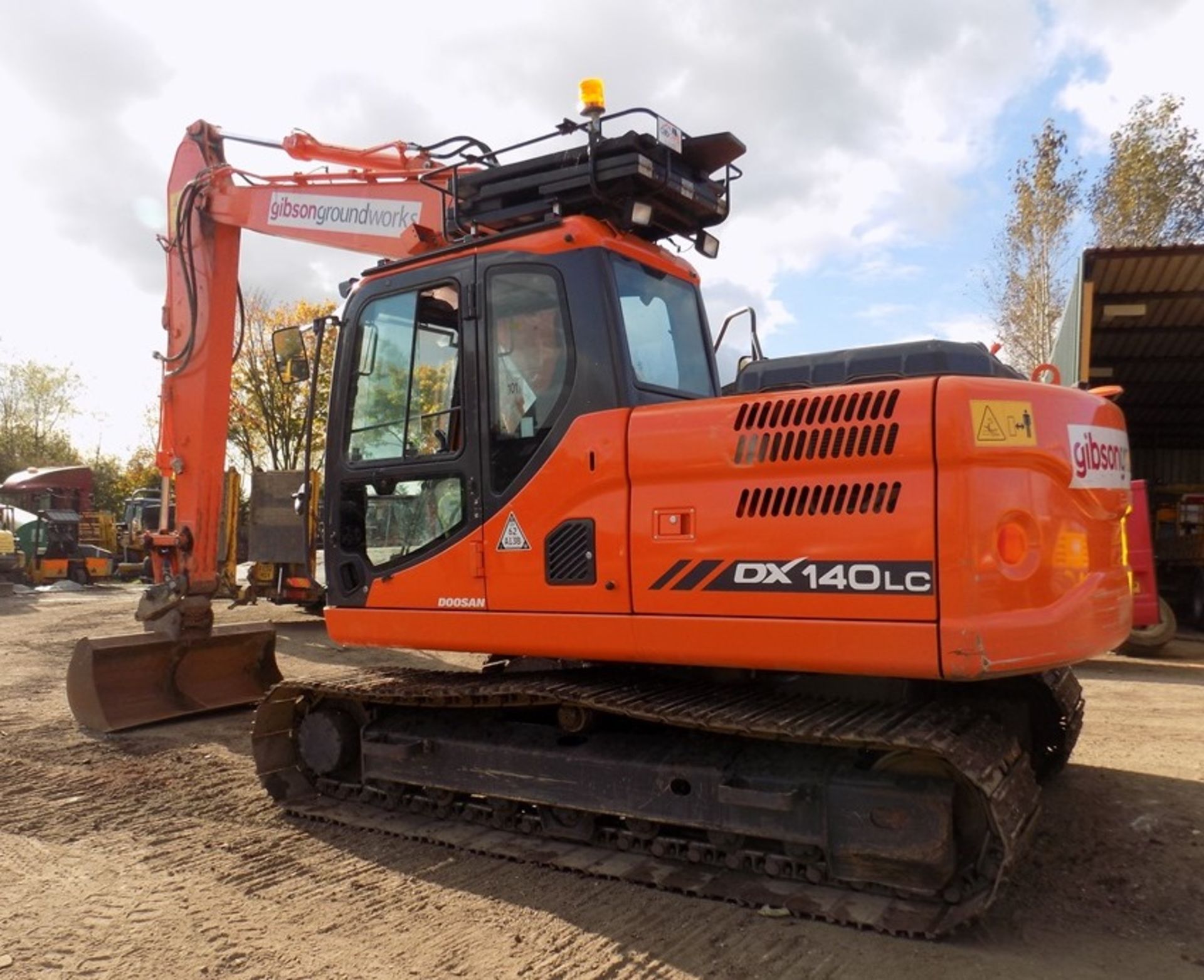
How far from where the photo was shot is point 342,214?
6371 millimetres

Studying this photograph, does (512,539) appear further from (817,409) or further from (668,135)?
(668,135)

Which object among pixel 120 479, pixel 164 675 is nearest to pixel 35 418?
pixel 120 479

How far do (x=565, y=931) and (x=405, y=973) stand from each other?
23.8 inches

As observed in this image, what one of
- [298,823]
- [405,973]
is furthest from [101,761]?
[405,973]

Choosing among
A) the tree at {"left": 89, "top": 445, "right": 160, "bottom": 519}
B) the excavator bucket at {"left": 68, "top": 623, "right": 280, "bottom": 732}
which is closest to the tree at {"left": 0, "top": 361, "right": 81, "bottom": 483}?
the tree at {"left": 89, "top": 445, "right": 160, "bottom": 519}

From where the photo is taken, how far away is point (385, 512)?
454 cm

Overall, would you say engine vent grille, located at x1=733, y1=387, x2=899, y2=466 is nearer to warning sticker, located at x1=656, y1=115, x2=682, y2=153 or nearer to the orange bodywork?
the orange bodywork

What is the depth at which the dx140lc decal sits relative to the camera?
3.13 m

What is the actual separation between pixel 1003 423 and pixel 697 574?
3.98 feet

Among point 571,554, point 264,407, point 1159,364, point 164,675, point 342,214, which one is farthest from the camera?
point 264,407

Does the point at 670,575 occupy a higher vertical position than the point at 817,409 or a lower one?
lower

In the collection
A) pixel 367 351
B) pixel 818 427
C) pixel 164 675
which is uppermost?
pixel 367 351

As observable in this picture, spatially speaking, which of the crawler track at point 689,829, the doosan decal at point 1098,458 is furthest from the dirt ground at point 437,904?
the doosan decal at point 1098,458

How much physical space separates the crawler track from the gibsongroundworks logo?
297 cm
